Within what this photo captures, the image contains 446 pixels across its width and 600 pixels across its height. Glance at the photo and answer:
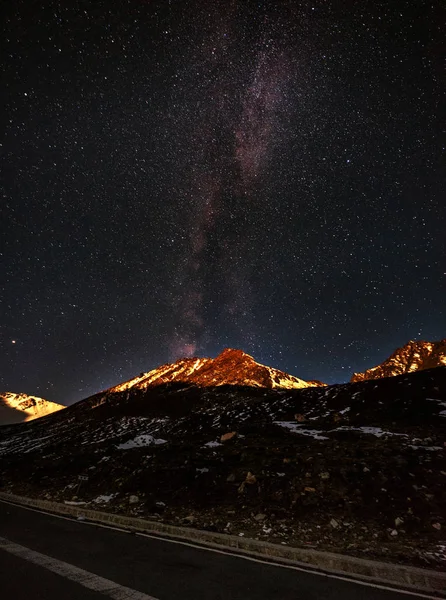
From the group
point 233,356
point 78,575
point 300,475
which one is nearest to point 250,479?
point 300,475

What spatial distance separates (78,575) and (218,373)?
274 ft

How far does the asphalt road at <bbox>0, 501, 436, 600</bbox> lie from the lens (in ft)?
15.8

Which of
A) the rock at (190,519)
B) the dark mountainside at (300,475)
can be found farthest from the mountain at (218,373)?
the rock at (190,519)

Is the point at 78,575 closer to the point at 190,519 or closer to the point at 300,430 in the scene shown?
the point at 190,519

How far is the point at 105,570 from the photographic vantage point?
562 centimetres

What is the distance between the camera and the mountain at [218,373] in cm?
7997

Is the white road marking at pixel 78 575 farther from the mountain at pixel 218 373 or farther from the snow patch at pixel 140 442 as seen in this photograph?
the mountain at pixel 218 373

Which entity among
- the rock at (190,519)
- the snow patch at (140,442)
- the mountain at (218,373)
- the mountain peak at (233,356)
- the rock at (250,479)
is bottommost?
the rock at (190,519)

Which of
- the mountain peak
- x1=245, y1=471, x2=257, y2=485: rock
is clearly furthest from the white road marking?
the mountain peak

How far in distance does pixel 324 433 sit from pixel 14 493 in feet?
49.7

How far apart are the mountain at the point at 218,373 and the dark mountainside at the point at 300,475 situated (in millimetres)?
52429

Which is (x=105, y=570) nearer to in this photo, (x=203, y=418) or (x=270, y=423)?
(x=270, y=423)

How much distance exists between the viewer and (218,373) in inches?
3450

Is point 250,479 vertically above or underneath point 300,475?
underneath
